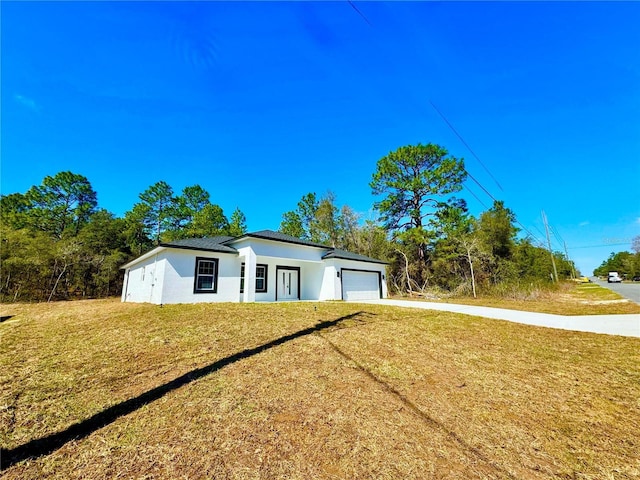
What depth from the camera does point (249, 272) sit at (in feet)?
41.0

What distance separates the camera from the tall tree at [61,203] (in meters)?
24.5

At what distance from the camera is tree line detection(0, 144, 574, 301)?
18.5 metres

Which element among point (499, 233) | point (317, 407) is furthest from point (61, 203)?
point (499, 233)

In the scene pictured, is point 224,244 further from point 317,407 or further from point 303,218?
point 303,218

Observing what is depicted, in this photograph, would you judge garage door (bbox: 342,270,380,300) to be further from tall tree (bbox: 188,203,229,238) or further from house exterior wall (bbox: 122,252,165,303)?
tall tree (bbox: 188,203,229,238)

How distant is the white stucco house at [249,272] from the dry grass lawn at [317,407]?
547 cm

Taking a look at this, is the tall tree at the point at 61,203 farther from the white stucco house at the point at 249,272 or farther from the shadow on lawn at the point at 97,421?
the shadow on lawn at the point at 97,421

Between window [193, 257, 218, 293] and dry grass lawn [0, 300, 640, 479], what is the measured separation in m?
5.77

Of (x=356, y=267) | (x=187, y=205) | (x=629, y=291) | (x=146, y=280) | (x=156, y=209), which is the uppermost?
(x=187, y=205)

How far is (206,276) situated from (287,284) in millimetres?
4870

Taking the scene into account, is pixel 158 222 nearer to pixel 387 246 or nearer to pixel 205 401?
pixel 387 246

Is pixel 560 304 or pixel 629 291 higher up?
pixel 629 291

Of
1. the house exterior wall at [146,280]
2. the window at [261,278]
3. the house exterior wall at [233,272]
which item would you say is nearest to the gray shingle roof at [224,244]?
the house exterior wall at [233,272]

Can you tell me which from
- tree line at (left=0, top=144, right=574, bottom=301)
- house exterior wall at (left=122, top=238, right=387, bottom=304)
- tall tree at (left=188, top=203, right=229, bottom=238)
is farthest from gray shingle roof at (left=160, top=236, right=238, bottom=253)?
tall tree at (left=188, top=203, right=229, bottom=238)
